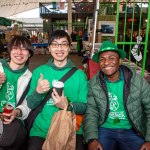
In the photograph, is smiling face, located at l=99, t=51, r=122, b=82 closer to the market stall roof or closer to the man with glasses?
the man with glasses

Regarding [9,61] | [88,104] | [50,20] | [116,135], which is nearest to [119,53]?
[88,104]

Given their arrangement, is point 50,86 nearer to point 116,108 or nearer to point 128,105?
point 116,108

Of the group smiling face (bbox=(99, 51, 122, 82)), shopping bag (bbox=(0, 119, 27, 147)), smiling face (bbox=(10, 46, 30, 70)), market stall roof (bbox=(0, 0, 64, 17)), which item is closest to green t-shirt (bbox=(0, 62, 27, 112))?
smiling face (bbox=(10, 46, 30, 70))

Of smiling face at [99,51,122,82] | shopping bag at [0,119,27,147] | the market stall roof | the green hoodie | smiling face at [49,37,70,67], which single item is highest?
the market stall roof

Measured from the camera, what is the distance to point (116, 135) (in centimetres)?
256

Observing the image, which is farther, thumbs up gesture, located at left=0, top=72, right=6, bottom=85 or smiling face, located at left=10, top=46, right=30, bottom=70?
smiling face, located at left=10, top=46, right=30, bottom=70

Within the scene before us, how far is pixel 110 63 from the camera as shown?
2.59 meters

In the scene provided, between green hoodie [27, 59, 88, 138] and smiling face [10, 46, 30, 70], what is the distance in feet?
0.82

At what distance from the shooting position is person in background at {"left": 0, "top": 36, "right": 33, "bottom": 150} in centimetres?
253

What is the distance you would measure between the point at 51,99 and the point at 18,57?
653mm

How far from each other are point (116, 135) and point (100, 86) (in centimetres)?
56

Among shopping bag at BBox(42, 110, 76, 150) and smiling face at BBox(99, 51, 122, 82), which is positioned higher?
smiling face at BBox(99, 51, 122, 82)

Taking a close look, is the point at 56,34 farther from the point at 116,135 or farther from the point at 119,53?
the point at 116,135

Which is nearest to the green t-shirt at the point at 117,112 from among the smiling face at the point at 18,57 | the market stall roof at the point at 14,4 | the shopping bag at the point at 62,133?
the shopping bag at the point at 62,133
